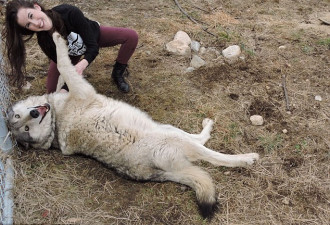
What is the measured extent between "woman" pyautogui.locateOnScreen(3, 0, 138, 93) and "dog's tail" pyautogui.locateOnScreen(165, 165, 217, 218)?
68.9 inches

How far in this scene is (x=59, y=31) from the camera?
3.72 metres

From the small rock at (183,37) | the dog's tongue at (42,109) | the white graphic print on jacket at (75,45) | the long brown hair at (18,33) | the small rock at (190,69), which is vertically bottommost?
the small rock at (190,69)

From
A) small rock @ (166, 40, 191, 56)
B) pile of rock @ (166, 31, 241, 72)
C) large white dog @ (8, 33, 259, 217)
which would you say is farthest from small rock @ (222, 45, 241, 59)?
large white dog @ (8, 33, 259, 217)

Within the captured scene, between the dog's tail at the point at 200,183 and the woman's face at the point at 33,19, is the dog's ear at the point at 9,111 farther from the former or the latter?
the dog's tail at the point at 200,183

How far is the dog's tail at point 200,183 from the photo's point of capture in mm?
3211

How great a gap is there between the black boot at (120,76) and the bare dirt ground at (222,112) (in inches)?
4.8

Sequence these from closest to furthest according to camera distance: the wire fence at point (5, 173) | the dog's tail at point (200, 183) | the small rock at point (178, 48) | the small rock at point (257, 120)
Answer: the wire fence at point (5, 173) < the dog's tail at point (200, 183) < the small rock at point (257, 120) < the small rock at point (178, 48)

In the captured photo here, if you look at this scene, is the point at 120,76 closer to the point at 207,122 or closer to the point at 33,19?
the point at 207,122

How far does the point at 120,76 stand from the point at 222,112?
1.65 m

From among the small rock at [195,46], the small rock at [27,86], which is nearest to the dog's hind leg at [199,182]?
the small rock at [195,46]

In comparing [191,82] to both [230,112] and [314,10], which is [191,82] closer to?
[230,112]

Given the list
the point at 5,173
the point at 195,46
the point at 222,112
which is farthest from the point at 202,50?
the point at 5,173

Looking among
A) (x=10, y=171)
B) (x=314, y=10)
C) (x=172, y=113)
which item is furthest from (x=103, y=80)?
(x=314, y=10)

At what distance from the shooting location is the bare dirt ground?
3275mm
